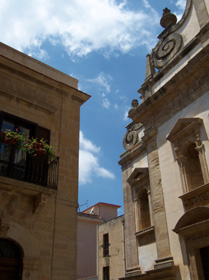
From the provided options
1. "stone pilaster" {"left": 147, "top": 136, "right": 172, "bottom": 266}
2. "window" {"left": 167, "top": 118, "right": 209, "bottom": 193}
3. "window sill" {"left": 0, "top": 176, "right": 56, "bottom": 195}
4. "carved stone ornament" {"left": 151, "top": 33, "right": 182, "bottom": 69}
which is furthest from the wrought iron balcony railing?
"carved stone ornament" {"left": 151, "top": 33, "right": 182, "bottom": 69}

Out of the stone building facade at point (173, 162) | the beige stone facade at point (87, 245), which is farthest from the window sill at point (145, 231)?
the beige stone facade at point (87, 245)

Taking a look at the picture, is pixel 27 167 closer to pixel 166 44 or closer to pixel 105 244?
pixel 166 44

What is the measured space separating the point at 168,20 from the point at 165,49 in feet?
5.42

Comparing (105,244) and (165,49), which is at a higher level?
(165,49)

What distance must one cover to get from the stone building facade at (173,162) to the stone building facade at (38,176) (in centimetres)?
430

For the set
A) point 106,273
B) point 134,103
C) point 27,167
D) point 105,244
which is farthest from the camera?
point 105,244

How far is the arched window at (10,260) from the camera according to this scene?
589 cm

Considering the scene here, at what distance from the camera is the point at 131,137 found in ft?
53.7

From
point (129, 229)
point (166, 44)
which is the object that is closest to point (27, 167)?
point (129, 229)

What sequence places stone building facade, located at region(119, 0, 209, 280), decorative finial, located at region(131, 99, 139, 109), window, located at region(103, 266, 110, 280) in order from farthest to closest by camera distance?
window, located at region(103, 266, 110, 280) < decorative finial, located at region(131, 99, 139, 109) < stone building facade, located at region(119, 0, 209, 280)

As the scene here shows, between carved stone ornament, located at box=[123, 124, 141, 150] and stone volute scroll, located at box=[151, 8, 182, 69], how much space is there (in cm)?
352

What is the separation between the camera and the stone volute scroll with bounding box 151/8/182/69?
43.9ft

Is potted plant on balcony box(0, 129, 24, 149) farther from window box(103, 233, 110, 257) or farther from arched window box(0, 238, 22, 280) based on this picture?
window box(103, 233, 110, 257)

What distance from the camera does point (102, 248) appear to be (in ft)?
64.1
